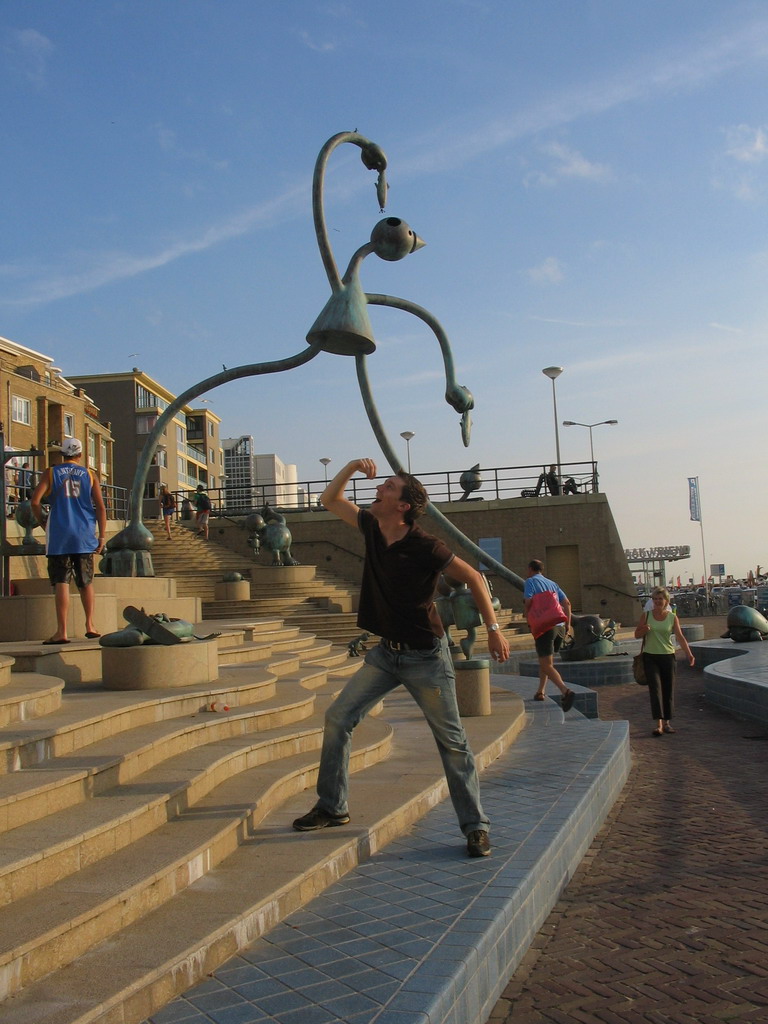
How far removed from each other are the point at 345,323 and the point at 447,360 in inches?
88.2

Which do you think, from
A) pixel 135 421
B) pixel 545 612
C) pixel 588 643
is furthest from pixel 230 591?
pixel 135 421

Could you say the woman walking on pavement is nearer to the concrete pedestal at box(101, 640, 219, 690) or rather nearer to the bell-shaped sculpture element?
the concrete pedestal at box(101, 640, 219, 690)

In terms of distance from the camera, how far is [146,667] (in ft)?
18.8

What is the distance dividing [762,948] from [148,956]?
88.1 inches

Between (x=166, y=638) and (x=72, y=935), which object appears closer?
(x=72, y=935)

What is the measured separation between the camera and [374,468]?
13.3 feet

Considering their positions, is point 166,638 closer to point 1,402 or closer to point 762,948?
point 762,948

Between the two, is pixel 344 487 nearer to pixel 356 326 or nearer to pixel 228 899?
pixel 228 899

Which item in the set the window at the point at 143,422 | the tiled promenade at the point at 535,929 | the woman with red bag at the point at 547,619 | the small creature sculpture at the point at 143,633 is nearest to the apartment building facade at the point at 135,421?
the window at the point at 143,422

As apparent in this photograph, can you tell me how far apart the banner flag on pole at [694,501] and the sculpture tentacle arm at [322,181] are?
5127cm

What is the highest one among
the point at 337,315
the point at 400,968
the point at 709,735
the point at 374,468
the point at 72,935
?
the point at 337,315

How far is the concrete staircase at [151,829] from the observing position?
2.53 meters

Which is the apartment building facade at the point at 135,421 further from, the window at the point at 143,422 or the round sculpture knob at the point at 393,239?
the round sculpture knob at the point at 393,239

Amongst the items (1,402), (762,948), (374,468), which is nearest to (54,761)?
(374,468)
